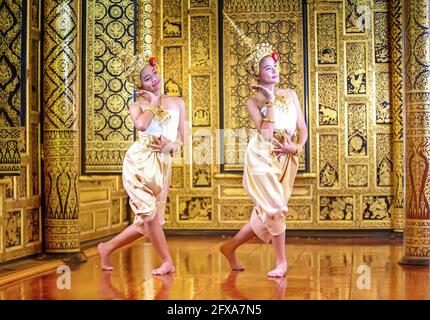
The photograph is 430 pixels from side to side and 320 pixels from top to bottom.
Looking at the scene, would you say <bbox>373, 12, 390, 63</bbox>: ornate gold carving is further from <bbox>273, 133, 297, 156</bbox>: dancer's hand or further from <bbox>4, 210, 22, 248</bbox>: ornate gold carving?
<bbox>4, 210, 22, 248</bbox>: ornate gold carving

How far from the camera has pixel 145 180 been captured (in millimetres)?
5891

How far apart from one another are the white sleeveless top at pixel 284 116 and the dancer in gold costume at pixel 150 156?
2.46 feet

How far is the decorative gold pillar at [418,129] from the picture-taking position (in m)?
6.25

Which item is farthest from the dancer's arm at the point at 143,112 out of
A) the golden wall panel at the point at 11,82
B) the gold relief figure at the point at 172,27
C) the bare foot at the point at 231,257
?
the gold relief figure at the point at 172,27

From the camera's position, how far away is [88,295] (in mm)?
4906

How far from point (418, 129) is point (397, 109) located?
2.68 meters

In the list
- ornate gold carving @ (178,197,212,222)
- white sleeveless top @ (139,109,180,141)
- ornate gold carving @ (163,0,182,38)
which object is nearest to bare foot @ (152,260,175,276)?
white sleeveless top @ (139,109,180,141)

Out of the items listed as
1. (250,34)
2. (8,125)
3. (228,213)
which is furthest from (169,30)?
(8,125)

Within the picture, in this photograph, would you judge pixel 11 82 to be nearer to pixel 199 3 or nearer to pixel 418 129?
pixel 418 129

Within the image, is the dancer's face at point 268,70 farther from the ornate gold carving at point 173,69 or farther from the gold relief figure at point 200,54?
the ornate gold carving at point 173,69

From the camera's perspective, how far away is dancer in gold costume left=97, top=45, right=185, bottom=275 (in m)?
5.89

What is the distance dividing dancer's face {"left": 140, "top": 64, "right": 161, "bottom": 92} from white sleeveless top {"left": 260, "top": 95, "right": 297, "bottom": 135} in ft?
2.82
